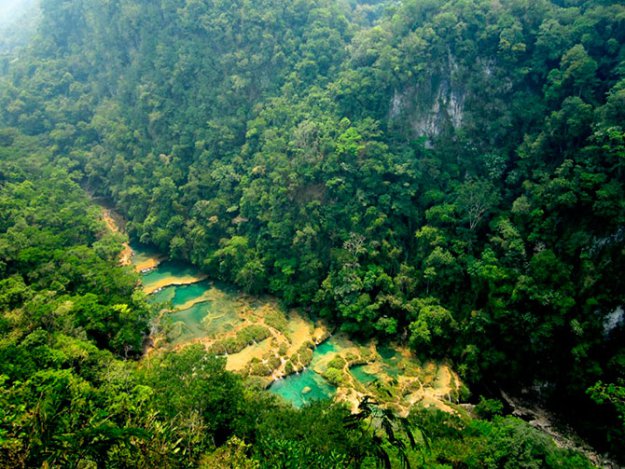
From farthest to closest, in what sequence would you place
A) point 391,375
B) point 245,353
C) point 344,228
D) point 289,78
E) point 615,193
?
point 289,78, point 344,228, point 245,353, point 391,375, point 615,193

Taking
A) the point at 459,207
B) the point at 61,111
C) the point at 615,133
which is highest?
the point at 615,133

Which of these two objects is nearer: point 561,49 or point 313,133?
point 561,49

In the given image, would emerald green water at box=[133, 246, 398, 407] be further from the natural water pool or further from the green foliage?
the green foliage

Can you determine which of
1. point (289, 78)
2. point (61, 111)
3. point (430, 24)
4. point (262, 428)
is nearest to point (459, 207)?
point (430, 24)

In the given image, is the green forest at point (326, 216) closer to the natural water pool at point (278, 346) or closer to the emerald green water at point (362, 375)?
the natural water pool at point (278, 346)

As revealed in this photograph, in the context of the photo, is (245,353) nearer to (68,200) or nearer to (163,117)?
(68,200)

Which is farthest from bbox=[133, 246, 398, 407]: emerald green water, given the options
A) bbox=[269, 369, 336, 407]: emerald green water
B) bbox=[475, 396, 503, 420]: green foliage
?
bbox=[475, 396, 503, 420]: green foliage
